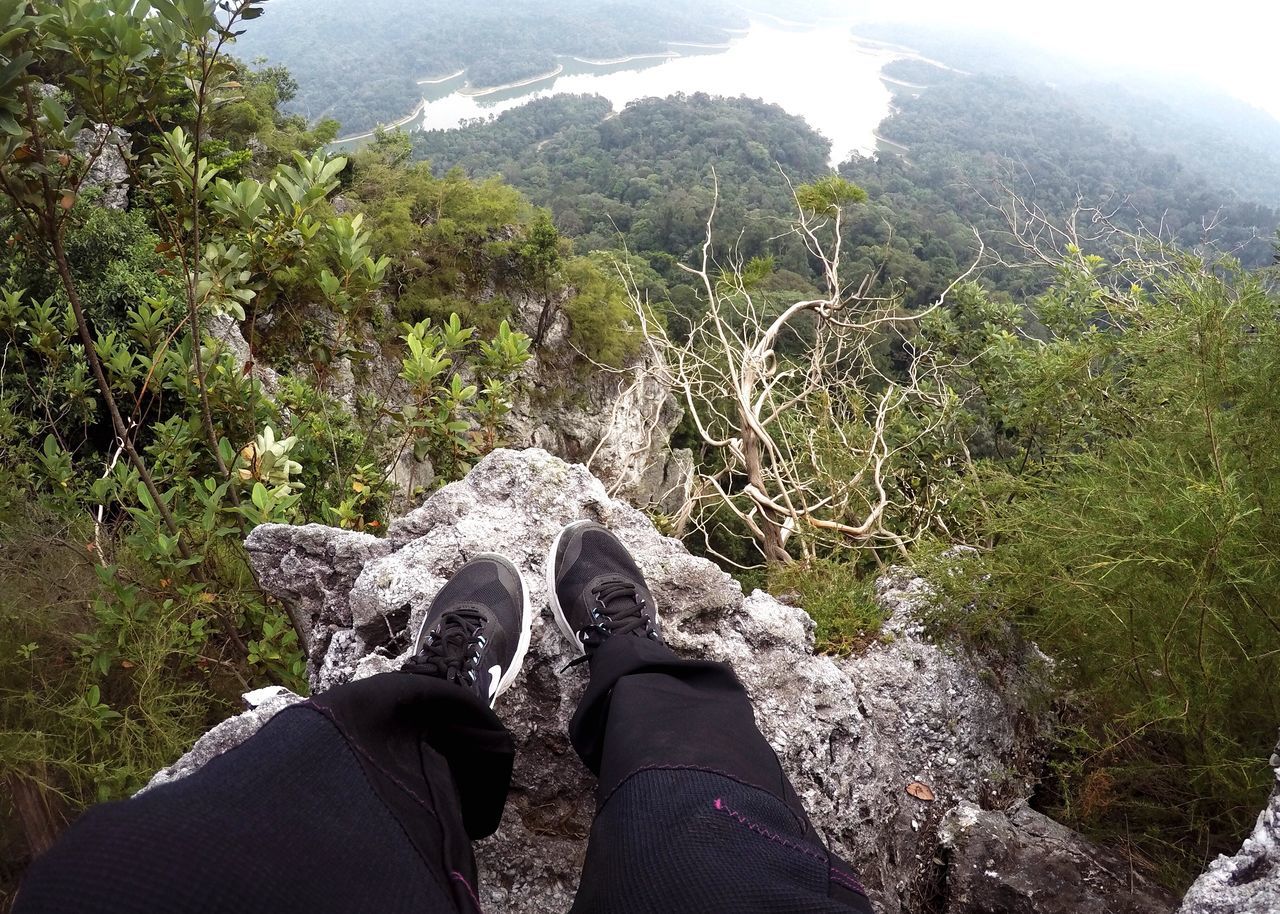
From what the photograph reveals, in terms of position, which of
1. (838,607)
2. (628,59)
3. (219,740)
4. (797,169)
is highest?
(628,59)

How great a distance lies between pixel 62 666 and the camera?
2248 millimetres

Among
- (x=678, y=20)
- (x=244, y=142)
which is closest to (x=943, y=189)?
(x=244, y=142)

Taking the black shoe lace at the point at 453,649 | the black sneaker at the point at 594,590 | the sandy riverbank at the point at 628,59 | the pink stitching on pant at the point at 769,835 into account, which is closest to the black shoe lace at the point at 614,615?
the black sneaker at the point at 594,590

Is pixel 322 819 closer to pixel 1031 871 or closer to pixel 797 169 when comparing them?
pixel 1031 871

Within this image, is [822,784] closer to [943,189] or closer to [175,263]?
[175,263]

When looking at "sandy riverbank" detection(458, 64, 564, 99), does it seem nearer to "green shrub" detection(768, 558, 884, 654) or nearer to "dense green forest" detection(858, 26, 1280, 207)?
"dense green forest" detection(858, 26, 1280, 207)

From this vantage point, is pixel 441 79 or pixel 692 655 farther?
pixel 441 79

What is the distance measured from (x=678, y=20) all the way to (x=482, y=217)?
9911 centimetres

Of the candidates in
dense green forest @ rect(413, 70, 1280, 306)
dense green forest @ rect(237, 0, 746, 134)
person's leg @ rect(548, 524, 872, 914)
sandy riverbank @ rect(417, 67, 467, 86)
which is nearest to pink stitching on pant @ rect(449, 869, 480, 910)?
person's leg @ rect(548, 524, 872, 914)

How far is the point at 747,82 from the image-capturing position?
229ft

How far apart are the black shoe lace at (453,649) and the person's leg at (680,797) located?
305 millimetres

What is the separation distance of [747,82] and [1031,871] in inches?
3181

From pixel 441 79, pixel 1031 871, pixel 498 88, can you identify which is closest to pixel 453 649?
pixel 1031 871

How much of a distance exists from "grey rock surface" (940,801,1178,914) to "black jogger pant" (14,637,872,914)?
2.34ft
